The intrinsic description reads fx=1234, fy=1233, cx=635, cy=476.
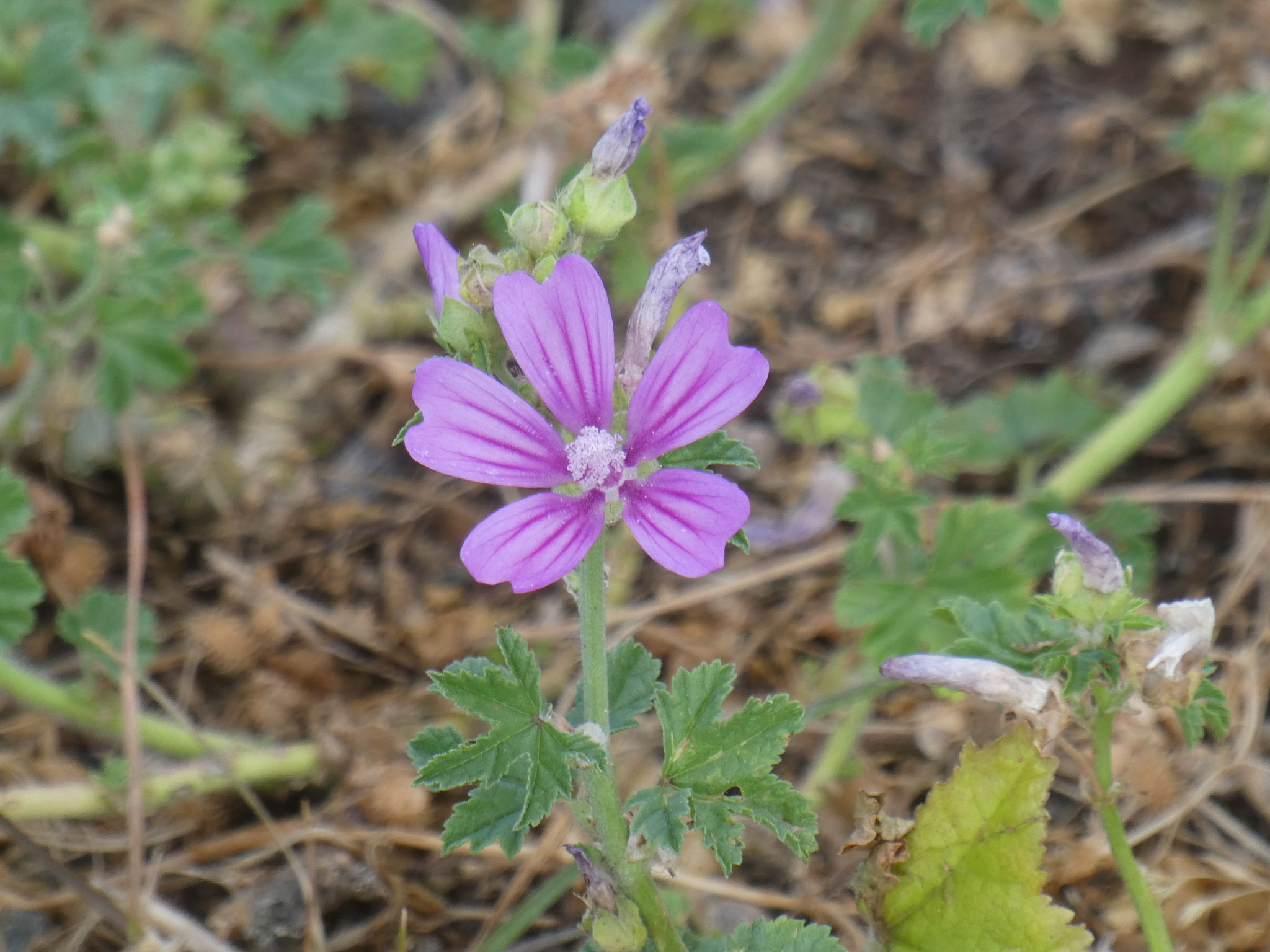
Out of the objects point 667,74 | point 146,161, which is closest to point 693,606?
point 146,161

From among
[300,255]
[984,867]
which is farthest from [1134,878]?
[300,255]

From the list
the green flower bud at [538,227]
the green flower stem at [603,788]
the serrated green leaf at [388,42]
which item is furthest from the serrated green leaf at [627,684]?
the serrated green leaf at [388,42]

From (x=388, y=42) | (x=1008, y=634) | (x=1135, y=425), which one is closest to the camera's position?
(x=1008, y=634)

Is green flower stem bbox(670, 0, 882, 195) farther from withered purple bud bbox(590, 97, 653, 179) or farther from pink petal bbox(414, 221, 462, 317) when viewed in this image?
pink petal bbox(414, 221, 462, 317)

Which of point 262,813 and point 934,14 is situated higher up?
point 934,14

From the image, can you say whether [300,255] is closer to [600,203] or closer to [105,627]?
[105,627]

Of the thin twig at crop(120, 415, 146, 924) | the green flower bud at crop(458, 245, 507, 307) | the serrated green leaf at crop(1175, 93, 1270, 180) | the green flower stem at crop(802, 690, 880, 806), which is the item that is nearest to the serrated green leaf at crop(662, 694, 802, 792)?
the green flower bud at crop(458, 245, 507, 307)

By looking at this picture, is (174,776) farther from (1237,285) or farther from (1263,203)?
(1263,203)
